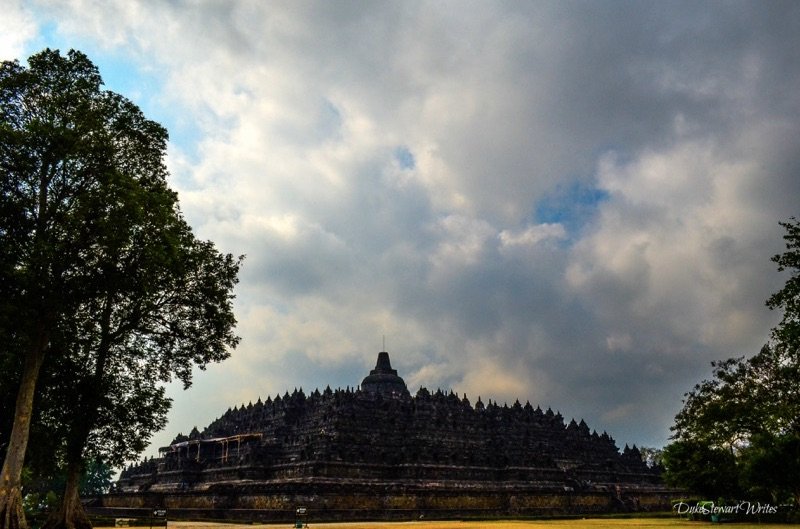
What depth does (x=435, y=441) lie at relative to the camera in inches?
2574

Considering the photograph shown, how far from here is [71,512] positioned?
29.5m

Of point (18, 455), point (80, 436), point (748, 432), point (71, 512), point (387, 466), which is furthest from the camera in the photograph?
point (387, 466)

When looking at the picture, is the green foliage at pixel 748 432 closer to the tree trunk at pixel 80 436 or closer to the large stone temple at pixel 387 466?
the large stone temple at pixel 387 466

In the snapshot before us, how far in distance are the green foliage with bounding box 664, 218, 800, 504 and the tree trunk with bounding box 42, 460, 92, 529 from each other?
3663 centimetres

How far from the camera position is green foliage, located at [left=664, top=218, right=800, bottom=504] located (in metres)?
38.3

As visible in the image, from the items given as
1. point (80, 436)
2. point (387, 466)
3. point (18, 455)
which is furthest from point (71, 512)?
point (387, 466)

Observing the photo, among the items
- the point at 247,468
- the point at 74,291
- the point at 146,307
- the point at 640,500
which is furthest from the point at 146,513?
the point at 640,500

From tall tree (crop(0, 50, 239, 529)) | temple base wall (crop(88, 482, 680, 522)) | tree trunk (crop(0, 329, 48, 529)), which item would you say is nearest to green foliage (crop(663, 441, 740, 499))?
temple base wall (crop(88, 482, 680, 522))

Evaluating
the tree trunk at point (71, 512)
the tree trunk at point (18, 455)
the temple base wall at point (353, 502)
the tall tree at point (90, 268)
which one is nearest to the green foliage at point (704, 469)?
the temple base wall at point (353, 502)

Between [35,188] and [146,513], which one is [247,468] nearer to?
[146,513]

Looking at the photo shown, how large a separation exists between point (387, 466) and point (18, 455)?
122 ft

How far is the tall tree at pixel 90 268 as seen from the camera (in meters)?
25.2

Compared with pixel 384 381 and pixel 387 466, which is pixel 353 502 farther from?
pixel 384 381

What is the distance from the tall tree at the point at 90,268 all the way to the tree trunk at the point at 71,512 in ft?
0.26
